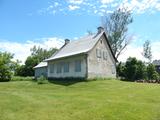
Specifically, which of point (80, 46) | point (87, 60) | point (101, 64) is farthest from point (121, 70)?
point (87, 60)

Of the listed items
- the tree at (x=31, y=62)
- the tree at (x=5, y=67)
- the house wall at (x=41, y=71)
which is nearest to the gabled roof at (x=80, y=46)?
the tree at (x=5, y=67)

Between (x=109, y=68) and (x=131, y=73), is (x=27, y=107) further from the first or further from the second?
(x=131, y=73)

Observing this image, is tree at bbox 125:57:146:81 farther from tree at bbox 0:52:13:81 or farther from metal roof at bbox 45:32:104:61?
tree at bbox 0:52:13:81

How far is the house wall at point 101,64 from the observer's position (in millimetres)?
36025

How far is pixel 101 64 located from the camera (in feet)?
125

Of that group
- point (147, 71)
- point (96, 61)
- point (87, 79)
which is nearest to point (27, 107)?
point (87, 79)

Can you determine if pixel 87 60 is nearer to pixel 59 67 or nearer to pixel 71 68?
pixel 71 68

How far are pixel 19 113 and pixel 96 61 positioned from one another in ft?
75.7

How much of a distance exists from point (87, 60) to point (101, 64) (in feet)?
11.0

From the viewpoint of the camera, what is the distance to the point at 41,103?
17203mm

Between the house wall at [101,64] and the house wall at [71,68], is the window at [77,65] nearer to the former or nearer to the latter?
the house wall at [71,68]

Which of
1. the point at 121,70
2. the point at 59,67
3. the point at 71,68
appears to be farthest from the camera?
the point at 121,70

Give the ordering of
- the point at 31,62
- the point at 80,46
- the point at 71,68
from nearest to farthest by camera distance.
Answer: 1. the point at 71,68
2. the point at 80,46
3. the point at 31,62

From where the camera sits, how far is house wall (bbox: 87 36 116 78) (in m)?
36.0
